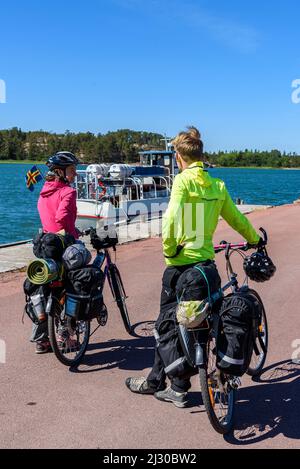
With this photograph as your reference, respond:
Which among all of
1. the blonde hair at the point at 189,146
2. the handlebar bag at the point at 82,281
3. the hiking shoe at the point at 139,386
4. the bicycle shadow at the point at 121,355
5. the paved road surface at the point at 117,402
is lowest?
the bicycle shadow at the point at 121,355

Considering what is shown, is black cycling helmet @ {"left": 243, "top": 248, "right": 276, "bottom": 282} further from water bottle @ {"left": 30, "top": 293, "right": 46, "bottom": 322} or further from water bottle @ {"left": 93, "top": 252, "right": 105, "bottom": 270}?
water bottle @ {"left": 30, "top": 293, "right": 46, "bottom": 322}

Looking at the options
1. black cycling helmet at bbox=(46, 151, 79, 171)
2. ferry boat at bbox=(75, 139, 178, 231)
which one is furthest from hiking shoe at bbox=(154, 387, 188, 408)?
ferry boat at bbox=(75, 139, 178, 231)

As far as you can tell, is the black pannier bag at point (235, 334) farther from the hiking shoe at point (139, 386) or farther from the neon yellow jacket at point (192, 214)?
the hiking shoe at point (139, 386)

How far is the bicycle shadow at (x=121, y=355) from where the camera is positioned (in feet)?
16.6

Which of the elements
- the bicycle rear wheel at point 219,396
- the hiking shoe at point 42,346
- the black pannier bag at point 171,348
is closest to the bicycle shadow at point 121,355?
the hiking shoe at point 42,346

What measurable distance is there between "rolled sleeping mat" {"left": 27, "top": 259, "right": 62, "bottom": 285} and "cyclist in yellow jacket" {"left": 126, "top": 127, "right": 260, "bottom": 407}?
113 centimetres

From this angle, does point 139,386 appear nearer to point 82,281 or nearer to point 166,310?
point 166,310

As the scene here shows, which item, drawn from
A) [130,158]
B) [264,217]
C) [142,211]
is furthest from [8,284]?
[130,158]

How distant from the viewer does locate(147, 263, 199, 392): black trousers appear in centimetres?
406

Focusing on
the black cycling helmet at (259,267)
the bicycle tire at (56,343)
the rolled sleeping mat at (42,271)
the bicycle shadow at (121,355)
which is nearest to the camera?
the black cycling helmet at (259,267)

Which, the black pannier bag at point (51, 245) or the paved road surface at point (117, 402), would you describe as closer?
the paved road surface at point (117, 402)

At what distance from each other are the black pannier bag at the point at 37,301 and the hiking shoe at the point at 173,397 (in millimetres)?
1396

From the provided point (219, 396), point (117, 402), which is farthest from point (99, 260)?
point (219, 396)

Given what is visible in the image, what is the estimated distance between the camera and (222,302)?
3840 mm
